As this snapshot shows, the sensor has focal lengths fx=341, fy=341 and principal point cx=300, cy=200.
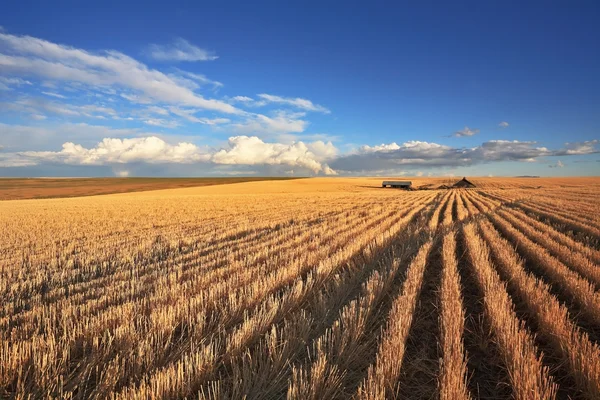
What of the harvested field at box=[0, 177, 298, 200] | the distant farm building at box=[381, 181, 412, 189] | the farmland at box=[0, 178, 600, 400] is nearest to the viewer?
the farmland at box=[0, 178, 600, 400]

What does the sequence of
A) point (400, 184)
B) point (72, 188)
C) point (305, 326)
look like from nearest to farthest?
point (305, 326) → point (400, 184) → point (72, 188)

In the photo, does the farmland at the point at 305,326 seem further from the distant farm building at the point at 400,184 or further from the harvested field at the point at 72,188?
the harvested field at the point at 72,188

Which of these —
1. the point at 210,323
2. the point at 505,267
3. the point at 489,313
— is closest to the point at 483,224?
the point at 505,267

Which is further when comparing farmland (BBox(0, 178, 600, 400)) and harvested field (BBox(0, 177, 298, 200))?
harvested field (BBox(0, 177, 298, 200))

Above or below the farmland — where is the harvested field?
below

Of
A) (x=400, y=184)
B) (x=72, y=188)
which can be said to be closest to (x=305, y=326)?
(x=400, y=184)

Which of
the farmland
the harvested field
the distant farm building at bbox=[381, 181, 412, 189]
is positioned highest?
the distant farm building at bbox=[381, 181, 412, 189]

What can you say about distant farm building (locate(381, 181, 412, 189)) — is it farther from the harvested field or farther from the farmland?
the farmland

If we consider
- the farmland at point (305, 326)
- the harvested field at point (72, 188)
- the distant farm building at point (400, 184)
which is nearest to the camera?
the farmland at point (305, 326)

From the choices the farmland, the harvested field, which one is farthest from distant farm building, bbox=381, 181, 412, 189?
the farmland

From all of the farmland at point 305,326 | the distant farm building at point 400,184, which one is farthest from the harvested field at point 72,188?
the farmland at point 305,326

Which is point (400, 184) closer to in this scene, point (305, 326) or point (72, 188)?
point (305, 326)

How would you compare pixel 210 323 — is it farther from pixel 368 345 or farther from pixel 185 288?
pixel 368 345

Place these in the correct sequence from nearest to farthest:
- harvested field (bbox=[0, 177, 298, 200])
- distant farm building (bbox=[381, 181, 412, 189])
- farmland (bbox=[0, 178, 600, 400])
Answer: farmland (bbox=[0, 178, 600, 400])
distant farm building (bbox=[381, 181, 412, 189])
harvested field (bbox=[0, 177, 298, 200])
